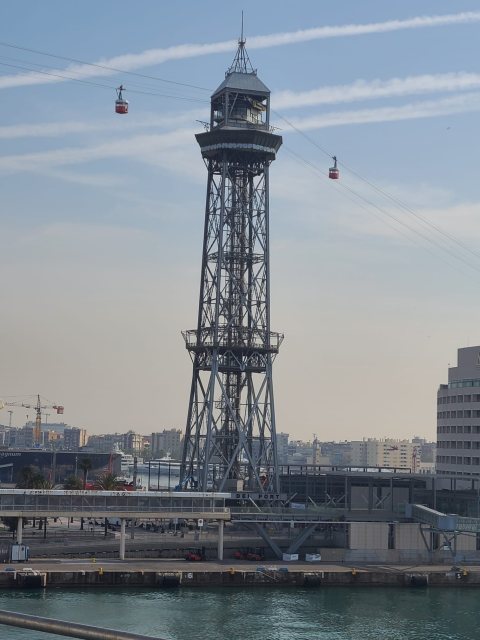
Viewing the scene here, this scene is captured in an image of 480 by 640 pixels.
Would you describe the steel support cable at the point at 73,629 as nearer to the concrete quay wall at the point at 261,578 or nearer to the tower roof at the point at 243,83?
the concrete quay wall at the point at 261,578

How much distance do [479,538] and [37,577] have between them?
3813 cm

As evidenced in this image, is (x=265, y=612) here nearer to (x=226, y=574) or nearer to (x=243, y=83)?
(x=226, y=574)

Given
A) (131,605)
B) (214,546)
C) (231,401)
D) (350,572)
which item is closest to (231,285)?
(231,401)

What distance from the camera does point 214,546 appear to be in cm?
8606

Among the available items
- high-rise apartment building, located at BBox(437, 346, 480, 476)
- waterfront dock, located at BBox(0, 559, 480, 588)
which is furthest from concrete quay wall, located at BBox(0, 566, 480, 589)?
high-rise apartment building, located at BBox(437, 346, 480, 476)

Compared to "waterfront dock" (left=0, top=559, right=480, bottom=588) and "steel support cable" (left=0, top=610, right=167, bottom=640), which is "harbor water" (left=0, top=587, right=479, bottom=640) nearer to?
"waterfront dock" (left=0, top=559, right=480, bottom=588)

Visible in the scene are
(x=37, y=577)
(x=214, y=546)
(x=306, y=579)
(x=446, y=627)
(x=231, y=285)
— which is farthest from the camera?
(x=231, y=285)

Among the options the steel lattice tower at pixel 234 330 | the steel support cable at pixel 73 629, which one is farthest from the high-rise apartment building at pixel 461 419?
the steel support cable at pixel 73 629

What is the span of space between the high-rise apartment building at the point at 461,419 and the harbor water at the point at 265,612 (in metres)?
53.6

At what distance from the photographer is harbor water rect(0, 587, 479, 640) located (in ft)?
192

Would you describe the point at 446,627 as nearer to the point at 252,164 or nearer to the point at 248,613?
Result: the point at 248,613

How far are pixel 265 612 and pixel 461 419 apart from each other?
71.7m

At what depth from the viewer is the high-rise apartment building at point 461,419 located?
127 m

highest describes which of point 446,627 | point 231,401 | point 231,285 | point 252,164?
point 252,164
